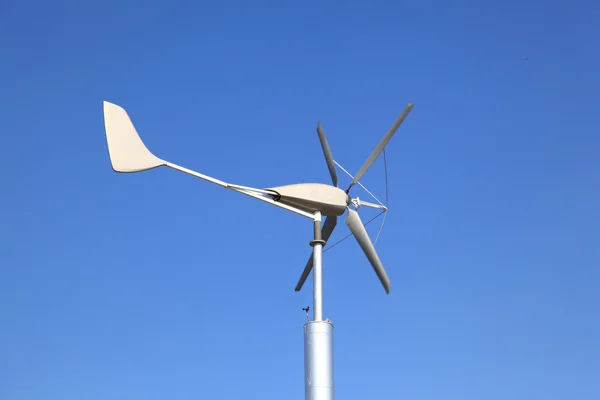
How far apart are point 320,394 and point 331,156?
41.1 ft

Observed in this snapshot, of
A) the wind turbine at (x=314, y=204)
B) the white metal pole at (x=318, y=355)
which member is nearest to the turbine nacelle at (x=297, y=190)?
the wind turbine at (x=314, y=204)

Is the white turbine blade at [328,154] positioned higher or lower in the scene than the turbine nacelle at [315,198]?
higher

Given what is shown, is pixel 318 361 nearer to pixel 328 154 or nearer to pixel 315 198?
pixel 315 198

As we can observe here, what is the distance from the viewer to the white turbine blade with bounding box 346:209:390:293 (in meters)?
30.7

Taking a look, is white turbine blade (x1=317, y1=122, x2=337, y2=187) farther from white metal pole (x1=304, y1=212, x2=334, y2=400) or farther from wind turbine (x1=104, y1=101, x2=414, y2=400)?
white metal pole (x1=304, y1=212, x2=334, y2=400)

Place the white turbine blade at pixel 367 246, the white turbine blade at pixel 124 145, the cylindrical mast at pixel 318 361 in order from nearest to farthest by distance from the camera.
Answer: the cylindrical mast at pixel 318 361
the white turbine blade at pixel 124 145
the white turbine blade at pixel 367 246

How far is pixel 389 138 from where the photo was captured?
3150 centimetres

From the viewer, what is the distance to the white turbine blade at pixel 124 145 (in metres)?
28.0

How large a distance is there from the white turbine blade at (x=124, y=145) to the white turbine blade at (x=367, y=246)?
358 inches

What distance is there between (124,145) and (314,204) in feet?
28.4

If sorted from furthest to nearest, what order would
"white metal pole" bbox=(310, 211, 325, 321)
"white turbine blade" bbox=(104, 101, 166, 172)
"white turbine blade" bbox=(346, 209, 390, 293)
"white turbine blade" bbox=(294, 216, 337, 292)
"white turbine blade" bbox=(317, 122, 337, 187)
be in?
"white turbine blade" bbox=(317, 122, 337, 187) → "white turbine blade" bbox=(294, 216, 337, 292) → "white turbine blade" bbox=(346, 209, 390, 293) → "white turbine blade" bbox=(104, 101, 166, 172) → "white metal pole" bbox=(310, 211, 325, 321)

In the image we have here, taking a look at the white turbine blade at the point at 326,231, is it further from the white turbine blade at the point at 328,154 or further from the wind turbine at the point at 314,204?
the white turbine blade at the point at 328,154

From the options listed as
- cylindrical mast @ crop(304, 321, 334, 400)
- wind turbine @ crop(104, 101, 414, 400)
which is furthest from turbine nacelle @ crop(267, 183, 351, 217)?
cylindrical mast @ crop(304, 321, 334, 400)

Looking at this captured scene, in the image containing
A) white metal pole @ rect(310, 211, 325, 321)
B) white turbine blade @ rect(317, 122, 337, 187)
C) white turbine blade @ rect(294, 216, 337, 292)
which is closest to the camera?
white metal pole @ rect(310, 211, 325, 321)
